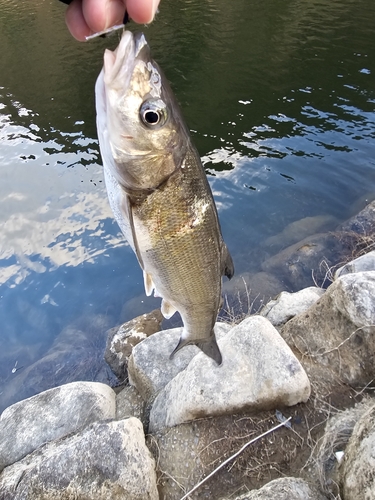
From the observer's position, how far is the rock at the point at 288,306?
641 cm

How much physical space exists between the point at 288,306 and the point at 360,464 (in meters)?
3.66

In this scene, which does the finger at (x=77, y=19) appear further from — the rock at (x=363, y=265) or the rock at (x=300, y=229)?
the rock at (x=300, y=229)

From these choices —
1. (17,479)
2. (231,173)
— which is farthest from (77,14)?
(231,173)

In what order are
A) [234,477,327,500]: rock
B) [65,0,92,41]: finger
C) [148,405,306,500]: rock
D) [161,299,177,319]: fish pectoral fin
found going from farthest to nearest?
[148,405,306,500]: rock
[234,477,327,500]: rock
[161,299,177,319]: fish pectoral fin
[65,0,92,41]: finger

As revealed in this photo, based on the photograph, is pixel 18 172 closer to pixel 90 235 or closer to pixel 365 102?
pixel 90 235

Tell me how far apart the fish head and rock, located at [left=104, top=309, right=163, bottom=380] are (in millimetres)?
5411

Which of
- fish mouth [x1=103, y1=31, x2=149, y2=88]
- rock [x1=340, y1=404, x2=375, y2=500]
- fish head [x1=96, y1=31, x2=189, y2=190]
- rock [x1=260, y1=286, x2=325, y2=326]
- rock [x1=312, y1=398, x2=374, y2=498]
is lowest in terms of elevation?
rock [x1=260, y1=286, x2=325, y2=326]

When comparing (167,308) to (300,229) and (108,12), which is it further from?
(300,229)

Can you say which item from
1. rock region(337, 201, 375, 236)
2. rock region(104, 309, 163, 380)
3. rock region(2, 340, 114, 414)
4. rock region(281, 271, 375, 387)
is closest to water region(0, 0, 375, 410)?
rock region(2, 340, 114, 414)

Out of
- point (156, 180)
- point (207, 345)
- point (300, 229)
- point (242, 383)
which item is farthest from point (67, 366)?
point (300, 229)

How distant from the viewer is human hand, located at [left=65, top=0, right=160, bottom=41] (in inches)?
71.6

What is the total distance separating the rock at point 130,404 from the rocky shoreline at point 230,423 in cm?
2

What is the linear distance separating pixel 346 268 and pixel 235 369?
149 inches

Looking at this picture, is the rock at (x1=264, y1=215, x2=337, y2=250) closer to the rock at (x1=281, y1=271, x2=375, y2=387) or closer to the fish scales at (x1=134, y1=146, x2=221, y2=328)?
the rock at (x1=281, y1=271, x2=375, y2=387)
